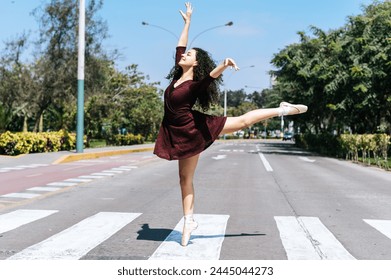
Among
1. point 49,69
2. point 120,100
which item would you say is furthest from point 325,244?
point 120,100

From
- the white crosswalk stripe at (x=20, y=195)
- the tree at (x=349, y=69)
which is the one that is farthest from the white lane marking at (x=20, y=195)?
the tree at (x=349, y=69)

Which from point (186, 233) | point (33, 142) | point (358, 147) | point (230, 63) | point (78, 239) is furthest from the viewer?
point (358, 147)

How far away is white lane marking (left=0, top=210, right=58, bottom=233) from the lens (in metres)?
6.51

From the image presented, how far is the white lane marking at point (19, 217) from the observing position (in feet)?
21.4

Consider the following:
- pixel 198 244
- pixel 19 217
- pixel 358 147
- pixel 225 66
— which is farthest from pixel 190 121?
pixel 358 147

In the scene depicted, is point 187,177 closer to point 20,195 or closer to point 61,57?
point 20,195

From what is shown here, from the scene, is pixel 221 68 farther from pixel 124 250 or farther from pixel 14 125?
pixel 14 125

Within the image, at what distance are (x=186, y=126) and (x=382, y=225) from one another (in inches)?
144

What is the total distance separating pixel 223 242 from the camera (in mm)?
5609

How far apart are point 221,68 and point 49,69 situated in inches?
990

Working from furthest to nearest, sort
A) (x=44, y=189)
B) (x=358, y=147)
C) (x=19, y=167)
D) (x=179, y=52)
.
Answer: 1. (x=358, y=147)
2. (x=19, y=167)
3. (x=44, y=189)
4. (x=179, y=52)

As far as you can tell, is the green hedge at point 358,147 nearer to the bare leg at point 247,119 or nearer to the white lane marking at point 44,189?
the white lane marking at point 44,189

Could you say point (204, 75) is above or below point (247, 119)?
above

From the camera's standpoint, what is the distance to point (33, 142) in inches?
920
